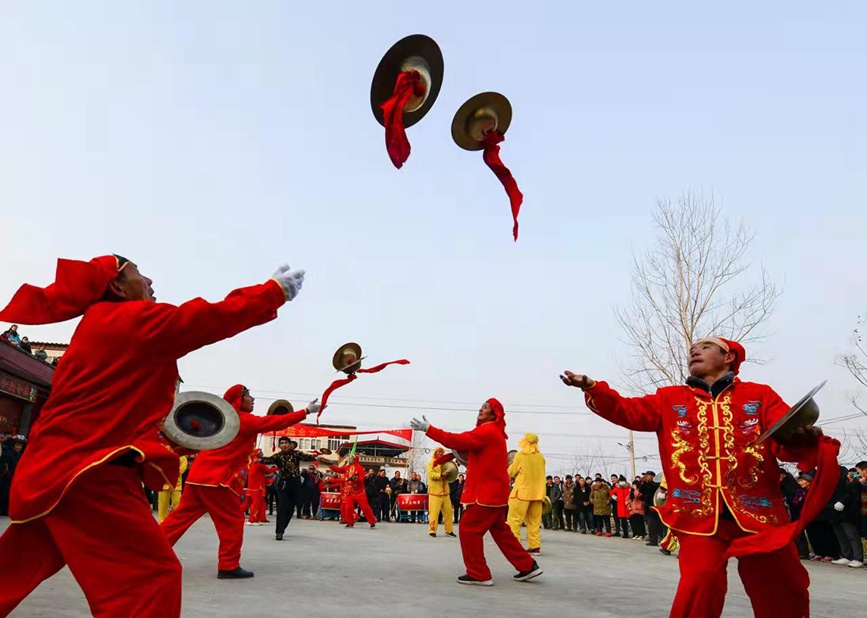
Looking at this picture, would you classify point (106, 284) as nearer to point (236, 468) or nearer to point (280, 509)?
point (236, 468)

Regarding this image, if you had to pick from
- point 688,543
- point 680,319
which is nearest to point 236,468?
point 688,543

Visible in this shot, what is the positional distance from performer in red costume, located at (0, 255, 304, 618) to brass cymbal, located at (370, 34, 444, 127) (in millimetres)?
2580

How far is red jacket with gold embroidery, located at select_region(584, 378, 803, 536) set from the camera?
388cm

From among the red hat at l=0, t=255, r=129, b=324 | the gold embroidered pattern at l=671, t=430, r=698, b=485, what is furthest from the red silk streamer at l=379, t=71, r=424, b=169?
the gold embroidered pattern at l=671, t=430, r=698, b=485

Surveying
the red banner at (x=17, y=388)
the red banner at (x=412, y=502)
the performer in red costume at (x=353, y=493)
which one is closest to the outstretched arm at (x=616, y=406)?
the performer in red costume at (x=353, y=493)

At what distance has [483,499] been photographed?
7570mm

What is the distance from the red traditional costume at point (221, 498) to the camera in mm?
6902

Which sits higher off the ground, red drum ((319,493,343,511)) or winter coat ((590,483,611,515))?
winter coat ((590,483,611,515))

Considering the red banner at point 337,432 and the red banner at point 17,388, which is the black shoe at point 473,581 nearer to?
the red banner at point 337,432

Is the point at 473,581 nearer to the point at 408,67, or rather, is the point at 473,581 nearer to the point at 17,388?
the point at 408,67

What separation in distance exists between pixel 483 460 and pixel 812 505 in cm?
470

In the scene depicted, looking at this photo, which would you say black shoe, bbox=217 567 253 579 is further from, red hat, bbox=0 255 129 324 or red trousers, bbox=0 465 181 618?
red hat, bbox=0 255 129 324

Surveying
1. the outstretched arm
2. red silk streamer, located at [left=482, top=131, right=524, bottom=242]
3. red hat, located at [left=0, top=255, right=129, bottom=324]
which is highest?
red silk streamer, located at [left=482, top=131, right=524, bottom=242]

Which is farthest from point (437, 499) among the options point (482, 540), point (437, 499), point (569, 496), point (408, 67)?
point (408, 67)
